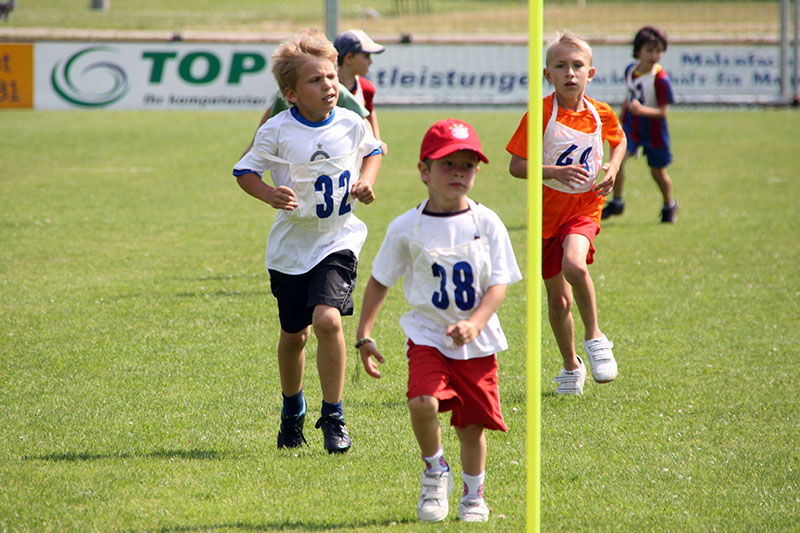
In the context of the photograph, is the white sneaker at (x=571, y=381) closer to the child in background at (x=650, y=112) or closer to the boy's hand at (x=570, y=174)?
the boy's hand at (x=570, y=174)

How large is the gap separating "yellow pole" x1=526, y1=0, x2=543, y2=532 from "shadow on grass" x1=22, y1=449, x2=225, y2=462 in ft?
6.15

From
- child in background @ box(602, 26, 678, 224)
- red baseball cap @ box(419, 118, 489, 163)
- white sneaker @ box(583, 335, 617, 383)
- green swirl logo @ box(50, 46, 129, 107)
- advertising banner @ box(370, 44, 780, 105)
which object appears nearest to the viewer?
red baseball cap @ box(419, 118, 489, 163)

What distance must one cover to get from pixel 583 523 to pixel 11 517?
235cm

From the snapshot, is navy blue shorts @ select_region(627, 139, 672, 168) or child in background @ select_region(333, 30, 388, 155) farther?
navy blue shorts @ select_region(627, 139, 672, 168)

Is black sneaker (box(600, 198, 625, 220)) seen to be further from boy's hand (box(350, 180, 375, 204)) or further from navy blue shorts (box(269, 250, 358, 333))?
boy's hand (box(350, 180, 375, 204))

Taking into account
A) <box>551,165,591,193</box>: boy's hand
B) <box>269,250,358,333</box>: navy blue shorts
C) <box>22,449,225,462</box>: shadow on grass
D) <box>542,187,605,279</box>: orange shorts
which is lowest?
<box>22,449,225,462</box>: shadow on grass

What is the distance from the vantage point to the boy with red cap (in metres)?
3.72

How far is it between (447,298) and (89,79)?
19.3 m

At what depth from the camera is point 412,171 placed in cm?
1518

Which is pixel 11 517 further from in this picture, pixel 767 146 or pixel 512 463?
pixel 767 146

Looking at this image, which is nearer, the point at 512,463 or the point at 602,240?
the point at 512,463

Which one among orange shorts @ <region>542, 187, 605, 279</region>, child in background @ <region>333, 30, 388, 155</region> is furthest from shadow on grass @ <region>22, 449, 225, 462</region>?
child in background @ <region>333, 30, 388, 155</region>

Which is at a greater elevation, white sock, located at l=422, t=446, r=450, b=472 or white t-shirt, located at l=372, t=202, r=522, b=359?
white t-shirt, located at l=372, t=202, r=522, b=359

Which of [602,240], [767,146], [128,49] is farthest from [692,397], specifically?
[128,49]
